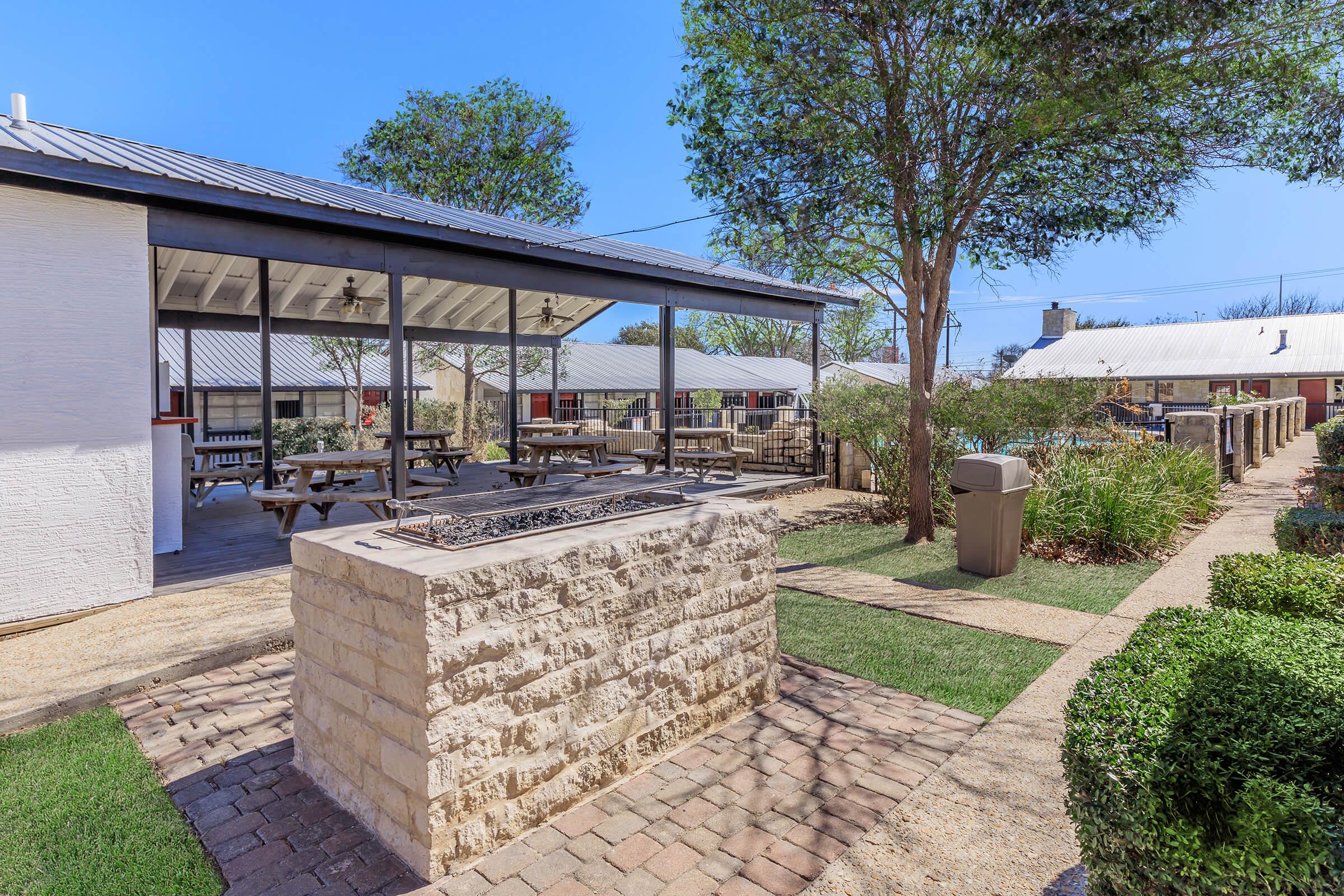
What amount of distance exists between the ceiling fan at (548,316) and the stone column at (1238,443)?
10584 millimetres

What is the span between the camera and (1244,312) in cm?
5644

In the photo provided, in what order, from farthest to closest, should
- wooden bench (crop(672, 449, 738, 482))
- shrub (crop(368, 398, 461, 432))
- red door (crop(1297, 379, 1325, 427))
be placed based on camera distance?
1. red door (crop(1297, 379, 1325, 427))
2. shrub (crop(368, 398, 461, 432))
3. wooden bench (crop(672, 449, 738, 482))

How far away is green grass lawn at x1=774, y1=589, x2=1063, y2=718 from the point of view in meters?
3.96

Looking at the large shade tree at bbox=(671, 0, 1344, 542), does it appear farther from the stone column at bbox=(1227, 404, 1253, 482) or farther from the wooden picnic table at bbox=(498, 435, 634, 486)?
the stone column at bbox=(1227, 404, 1253, 482)

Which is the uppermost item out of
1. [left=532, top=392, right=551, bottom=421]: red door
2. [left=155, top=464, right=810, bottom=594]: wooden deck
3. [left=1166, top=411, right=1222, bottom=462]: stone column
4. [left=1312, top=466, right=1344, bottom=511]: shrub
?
[left=532, top=392, right=551, bottom=421]: red door

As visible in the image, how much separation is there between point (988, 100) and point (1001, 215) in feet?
4.72

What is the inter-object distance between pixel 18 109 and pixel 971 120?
26.9ft

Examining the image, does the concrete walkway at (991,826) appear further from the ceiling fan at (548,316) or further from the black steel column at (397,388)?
the ceiling fan at (548,316)

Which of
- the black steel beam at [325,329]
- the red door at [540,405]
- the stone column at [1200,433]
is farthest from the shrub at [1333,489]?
the red door at [540,405]

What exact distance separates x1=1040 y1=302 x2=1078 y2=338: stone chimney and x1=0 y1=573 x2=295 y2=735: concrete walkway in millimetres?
41847

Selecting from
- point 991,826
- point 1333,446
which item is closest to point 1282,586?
point 991,826

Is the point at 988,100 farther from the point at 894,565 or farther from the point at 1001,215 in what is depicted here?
the point at 894,565

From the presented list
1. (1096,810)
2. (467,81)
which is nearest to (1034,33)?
(1096,810)

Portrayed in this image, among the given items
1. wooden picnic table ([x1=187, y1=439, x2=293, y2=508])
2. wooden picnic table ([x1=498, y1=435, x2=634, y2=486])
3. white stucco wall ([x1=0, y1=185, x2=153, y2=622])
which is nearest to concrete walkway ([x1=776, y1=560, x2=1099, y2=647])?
wooden picnic table ([x1=498, y1=435, x2=634, y2=486])
